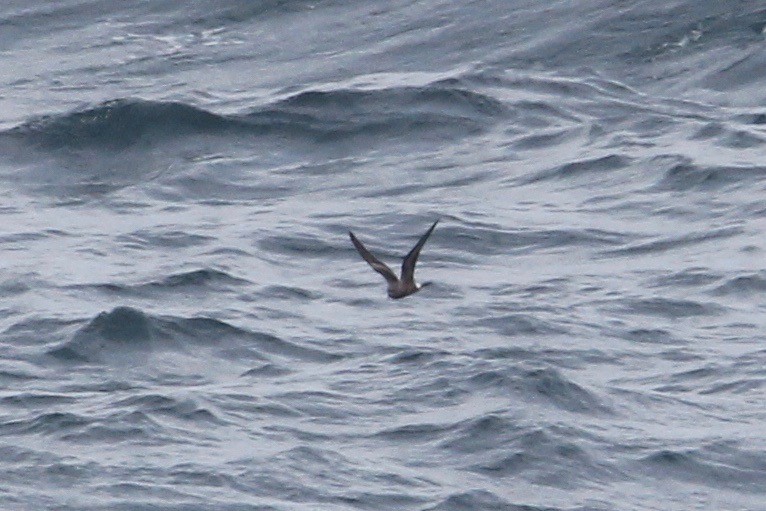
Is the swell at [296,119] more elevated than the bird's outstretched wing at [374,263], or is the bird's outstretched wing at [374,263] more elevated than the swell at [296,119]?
the bird's outstretched wing at [374,263]

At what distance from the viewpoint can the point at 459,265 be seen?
2788 centimetres

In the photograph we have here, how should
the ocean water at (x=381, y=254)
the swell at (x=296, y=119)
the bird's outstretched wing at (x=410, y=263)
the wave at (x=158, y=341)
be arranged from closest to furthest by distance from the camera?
the bird's outstretched wing at (x=410, y=263) → the ocean water at (x=381, y=254) → the wave at (x=158, y=341) → the swell at (x=296, y=119)

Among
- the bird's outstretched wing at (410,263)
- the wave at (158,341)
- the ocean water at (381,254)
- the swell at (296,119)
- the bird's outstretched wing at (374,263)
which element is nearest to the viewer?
the bird's outstretched wing at (410,263)

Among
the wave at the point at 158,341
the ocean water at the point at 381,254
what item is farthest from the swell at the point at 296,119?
the wave at the point at 158,341

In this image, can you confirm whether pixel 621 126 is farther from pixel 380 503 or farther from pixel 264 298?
pixel 380 503

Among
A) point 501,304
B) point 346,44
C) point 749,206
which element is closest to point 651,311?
point 501,304

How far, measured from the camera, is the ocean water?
21.9 meters

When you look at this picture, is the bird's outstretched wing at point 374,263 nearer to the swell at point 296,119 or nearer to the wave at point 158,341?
the wave at point 158,341

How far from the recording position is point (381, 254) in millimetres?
28141

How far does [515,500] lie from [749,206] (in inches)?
378

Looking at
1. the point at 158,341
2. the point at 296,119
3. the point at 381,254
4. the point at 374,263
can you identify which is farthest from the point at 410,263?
the point at 296,119

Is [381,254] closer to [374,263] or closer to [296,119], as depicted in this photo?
[296,119]

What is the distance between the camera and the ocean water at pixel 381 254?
71.9 feet

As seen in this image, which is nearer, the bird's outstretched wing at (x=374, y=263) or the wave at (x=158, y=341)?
the bird's outstretched wing at (x=374, y=263)
